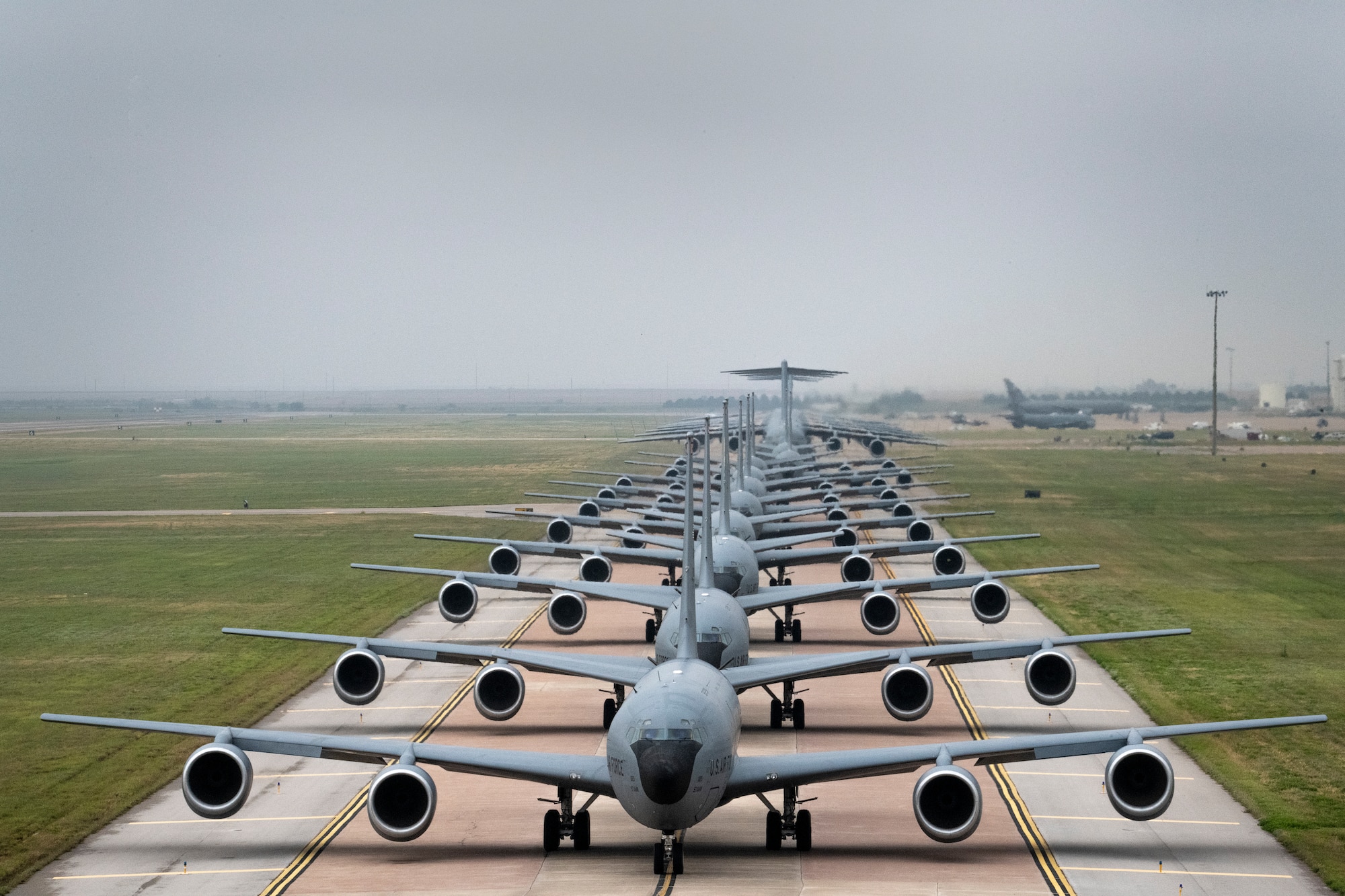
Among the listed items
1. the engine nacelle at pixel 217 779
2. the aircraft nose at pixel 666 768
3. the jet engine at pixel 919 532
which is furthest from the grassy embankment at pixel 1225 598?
the engine nacelle at pixel 217 779

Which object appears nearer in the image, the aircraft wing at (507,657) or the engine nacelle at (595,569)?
the aircraft wing at (507,657)

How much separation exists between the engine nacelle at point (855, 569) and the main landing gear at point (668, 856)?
85.4 ft

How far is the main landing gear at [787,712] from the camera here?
3475cm

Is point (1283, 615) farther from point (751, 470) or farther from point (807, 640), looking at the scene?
point (751, 470)

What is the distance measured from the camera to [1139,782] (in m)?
23.4

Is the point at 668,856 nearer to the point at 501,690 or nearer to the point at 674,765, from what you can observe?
the point at 674,765

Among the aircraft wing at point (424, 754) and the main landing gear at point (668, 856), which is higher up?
the aircraft wing at point (424, 754)

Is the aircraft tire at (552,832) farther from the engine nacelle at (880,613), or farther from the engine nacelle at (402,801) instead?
the engine nacelle at (880,613)

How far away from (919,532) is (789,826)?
38.9 m

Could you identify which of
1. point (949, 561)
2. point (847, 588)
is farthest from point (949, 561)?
point (847, 588)

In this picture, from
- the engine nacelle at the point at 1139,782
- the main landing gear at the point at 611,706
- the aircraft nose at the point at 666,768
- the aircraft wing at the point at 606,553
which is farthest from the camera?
the aircraft wing at the point at 606,553

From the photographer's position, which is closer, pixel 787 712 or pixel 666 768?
pixel 666 768

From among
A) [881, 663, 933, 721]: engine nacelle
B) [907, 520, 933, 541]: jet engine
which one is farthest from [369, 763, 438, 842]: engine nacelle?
[907, 520, 933, 541]: jet engine

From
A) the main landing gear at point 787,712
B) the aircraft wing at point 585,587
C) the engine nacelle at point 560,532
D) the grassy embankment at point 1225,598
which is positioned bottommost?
the grassy embankment at point 1225,598
